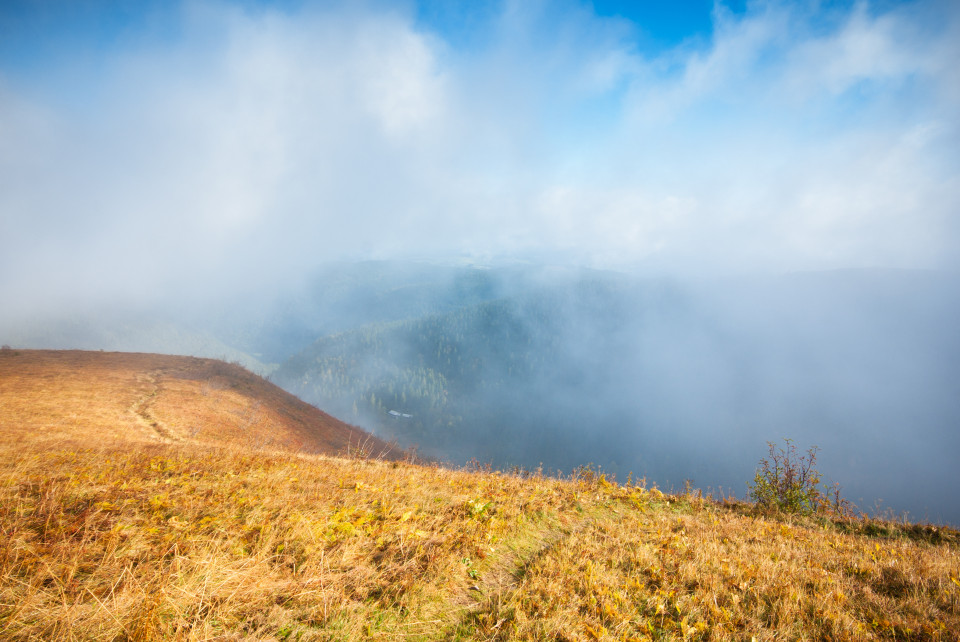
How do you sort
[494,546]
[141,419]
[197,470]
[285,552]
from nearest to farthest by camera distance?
[285,552] < [494,546] < [197,470] < [141,419]

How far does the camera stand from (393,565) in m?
4.80

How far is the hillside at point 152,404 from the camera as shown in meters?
17.9

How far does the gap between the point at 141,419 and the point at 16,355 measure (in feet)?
56.5

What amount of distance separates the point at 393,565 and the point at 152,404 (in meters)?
29.0

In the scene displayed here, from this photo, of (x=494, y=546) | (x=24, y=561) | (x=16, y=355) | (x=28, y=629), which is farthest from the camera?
(x=16, y=355)

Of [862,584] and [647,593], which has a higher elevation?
[862,584]

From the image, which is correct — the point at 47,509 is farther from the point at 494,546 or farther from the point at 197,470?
the point at 494,546

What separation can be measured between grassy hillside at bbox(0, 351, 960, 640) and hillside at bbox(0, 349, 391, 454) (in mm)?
11344

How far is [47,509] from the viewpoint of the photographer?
499 centimetres

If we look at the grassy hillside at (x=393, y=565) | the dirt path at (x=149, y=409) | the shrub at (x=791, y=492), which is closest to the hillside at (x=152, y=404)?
the dirt path at (x=149, y=409)

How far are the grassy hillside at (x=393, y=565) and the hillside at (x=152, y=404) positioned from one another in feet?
37.2

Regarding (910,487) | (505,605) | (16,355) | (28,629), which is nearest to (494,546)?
(505,605)

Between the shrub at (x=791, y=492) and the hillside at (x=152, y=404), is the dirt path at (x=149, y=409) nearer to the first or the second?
the hillside at (x=152, y=404)

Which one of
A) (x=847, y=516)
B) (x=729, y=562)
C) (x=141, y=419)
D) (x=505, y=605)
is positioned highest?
(x=847, y=516)
